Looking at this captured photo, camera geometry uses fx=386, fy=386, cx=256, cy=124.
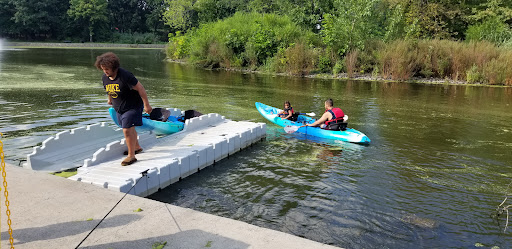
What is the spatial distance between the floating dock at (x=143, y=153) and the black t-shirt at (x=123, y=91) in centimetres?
109

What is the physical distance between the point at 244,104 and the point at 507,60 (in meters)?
16.7

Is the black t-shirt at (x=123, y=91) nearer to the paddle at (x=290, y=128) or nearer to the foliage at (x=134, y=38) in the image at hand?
the paddle at (x=290, y=128)

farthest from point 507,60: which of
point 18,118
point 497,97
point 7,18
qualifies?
point 7,18

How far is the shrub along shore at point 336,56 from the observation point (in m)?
23.8

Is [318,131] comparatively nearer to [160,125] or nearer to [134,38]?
[160,125]

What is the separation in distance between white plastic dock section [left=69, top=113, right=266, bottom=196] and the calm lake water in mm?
251

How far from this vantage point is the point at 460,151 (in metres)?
9.62

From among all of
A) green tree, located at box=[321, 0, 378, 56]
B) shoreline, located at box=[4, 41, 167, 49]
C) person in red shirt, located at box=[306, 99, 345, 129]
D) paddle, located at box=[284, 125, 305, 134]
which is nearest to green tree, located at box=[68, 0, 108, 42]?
shoreline, located at box=[4, 41, 167, 49]

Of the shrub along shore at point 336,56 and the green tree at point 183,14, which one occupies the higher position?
the green tree at point 183,14

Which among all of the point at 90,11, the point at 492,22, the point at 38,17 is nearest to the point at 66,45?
the point at 38,17

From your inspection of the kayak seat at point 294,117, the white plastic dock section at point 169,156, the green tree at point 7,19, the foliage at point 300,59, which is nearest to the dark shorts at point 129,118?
the white plastic dock section at point 169,156

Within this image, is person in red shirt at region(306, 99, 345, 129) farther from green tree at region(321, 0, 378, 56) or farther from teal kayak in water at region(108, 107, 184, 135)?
green tree at region(321, 0, 378, 56)

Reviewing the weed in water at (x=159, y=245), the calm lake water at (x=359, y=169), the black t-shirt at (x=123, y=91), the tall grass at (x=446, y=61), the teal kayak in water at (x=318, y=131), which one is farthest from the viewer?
the tall grass at (x=446, y=61)

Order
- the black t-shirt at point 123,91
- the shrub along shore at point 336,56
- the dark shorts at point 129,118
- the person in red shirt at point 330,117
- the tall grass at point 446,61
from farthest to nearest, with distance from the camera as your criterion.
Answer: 1. the shrub along shore at point 336,56
2. the tall grass at point 446,61
3. the person in red shirt at point 330,117
4. the dark shorts at point 129,118
5. the black t-shirt at point 123,91
